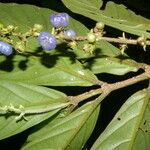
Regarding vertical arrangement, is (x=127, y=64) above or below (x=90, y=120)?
above

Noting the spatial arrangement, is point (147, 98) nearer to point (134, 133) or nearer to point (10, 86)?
point (134, 133)

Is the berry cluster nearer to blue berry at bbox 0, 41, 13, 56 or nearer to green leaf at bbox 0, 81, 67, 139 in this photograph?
blue berry at bbox 0, 41, 13, 56

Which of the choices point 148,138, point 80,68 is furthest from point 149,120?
point 80,68

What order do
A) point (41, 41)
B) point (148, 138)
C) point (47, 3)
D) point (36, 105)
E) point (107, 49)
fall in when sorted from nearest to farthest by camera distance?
point (41, 41) → point (36, 105) → point (148, 138) → point (107, 49) → point (47, 3)

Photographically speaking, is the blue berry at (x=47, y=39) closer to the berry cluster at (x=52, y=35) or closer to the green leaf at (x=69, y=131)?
the berry cluster at (x=52, y=35)

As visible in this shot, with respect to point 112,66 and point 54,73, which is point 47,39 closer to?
point 54,73

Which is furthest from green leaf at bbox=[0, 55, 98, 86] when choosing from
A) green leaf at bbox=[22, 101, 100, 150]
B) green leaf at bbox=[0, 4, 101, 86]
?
green leaf at bbox=[22, 101, 100, 150]
